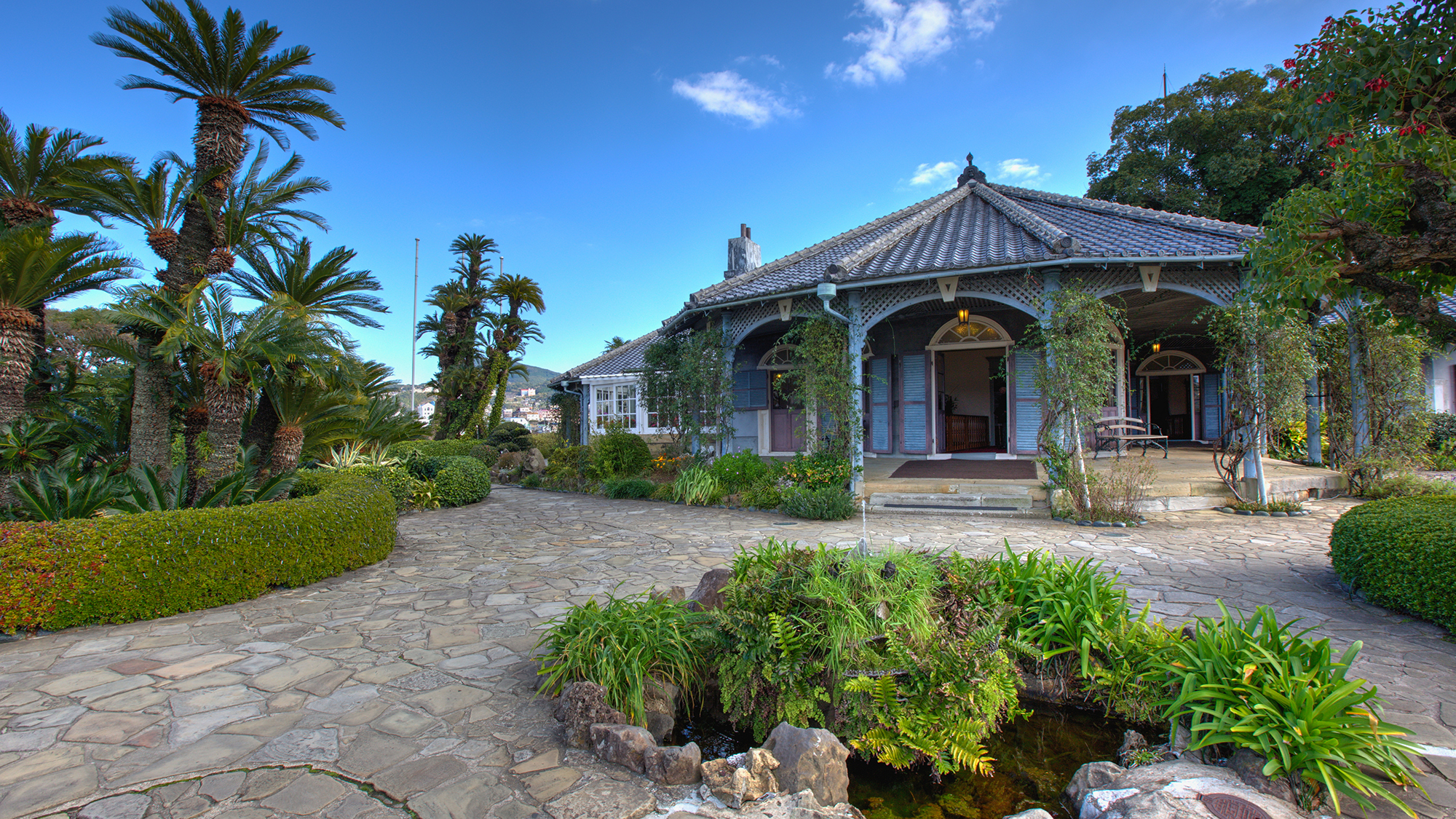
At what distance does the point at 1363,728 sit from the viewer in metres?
2.20

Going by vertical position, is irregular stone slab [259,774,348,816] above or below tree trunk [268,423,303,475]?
below

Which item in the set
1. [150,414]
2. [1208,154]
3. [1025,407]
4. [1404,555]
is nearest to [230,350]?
[150,414]

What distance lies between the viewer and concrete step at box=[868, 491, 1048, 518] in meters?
8.19

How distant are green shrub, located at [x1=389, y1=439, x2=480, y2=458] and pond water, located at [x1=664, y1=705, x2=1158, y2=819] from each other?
32.0 feet

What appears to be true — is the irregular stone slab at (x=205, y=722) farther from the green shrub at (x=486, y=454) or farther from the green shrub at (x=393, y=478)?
the green shrub at (x=486, y=454)

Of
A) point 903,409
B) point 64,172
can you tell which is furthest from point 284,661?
point 903,409

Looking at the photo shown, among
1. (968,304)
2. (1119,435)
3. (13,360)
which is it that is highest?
(968,304)

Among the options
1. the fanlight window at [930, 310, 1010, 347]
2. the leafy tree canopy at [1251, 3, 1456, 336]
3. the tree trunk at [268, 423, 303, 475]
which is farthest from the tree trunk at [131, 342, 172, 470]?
the fanlight window at [930, 310, 1010, 347]

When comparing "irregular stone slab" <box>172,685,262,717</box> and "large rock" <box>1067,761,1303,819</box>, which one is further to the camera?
"irregular stone slab" <box>172,685,262,717</box>

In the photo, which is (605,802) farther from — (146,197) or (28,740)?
(146,197)

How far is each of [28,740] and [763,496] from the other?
7.45 metres

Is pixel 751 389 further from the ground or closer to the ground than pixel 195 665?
further from the ground

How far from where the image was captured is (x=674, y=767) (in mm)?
2365

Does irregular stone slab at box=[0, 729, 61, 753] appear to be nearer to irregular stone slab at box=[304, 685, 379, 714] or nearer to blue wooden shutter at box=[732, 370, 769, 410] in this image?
irregular stone slab at box=[304, 685, 379, 714]
